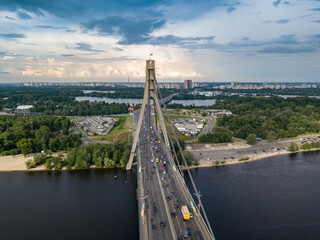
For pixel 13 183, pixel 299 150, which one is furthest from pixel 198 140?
pixel 13 183

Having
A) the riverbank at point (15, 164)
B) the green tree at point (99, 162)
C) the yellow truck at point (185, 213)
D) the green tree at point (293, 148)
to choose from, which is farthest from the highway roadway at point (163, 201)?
the green tree at point (293, 148)

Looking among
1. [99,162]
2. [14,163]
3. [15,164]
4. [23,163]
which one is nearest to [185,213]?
[99,162]

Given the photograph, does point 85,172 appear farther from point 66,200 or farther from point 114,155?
point 66,200

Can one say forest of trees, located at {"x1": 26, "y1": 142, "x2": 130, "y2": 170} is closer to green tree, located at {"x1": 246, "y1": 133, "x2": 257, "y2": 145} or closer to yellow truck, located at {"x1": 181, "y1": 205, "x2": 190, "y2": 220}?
yellow truck, located at {"x1": 181, "y1": 205, "x2": 190, "y2": 220}

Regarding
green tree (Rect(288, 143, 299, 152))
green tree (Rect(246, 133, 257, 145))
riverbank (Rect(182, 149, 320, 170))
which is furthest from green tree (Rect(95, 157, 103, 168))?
green tree (Rect(288, 143, 299, 152))

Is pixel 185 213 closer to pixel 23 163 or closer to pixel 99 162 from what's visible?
pixel 99 162

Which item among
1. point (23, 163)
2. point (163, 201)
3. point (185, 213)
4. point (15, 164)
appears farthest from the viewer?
point (23, 163)

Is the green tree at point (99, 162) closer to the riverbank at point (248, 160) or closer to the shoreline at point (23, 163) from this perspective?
the shoreline at point (23, 163)
